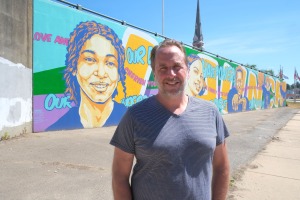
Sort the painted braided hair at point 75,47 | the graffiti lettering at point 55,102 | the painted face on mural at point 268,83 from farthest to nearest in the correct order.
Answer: the painted face on mural at point 268,83
the painted braided hair at point 75,47
the graffiti lettering at point 55,102

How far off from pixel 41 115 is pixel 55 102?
0.59 metres

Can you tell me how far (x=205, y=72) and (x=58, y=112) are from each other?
1194cm

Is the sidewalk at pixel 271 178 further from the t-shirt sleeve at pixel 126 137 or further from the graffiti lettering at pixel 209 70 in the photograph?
the graffiti lettering at pixel 209 70

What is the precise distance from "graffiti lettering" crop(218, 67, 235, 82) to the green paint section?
14.2 metres

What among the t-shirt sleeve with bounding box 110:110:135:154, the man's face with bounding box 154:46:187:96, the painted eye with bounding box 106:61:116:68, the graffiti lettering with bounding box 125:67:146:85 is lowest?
the t-shirt sleeve with bounding box 110:110:135:154

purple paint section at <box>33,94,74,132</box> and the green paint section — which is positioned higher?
the green paint section

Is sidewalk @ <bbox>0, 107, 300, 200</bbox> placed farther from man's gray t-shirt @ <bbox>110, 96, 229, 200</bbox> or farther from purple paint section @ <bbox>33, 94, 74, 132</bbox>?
man's gray t-shirt @ <bbox>110, 96, 229, 200</bbox>

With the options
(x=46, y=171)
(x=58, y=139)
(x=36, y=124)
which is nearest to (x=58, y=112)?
(x=36, y=124)

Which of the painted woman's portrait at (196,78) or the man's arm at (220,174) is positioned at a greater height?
the painted woman's portrait at (196,78)

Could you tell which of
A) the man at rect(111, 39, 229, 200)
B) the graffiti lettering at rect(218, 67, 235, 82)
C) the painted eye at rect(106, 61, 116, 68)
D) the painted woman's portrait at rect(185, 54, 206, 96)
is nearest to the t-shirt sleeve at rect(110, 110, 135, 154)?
the man at rect(111, 39, 229, 200)

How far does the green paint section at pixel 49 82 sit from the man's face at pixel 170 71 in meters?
6.79

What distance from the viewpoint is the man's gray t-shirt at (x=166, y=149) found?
179 centimetres

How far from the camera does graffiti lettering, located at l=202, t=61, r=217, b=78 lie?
62.3 feet

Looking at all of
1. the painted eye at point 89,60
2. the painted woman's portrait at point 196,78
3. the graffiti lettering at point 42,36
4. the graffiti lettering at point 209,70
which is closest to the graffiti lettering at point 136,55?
the painted eye at point 89,60
